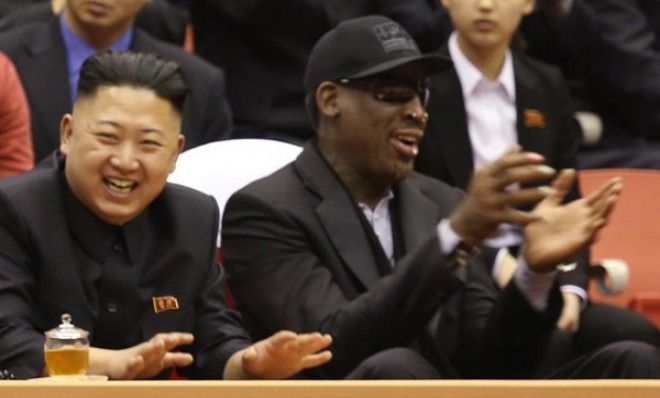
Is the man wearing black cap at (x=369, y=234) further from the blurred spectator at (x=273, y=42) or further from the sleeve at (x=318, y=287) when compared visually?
the blurred spectator at (x=273, y=42)

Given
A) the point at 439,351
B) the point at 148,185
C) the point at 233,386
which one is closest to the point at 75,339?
the point at 233,386

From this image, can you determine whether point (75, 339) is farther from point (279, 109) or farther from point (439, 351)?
point (279, 109)

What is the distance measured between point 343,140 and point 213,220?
0.45m

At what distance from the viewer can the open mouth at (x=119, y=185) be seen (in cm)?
387

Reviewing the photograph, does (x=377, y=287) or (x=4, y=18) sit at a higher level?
(x=4, y=18)

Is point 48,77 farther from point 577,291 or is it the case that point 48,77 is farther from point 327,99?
point 577,291

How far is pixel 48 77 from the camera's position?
541 centimetres

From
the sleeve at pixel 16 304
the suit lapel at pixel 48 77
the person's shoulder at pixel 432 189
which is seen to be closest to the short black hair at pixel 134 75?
the sleeve at pixel 16 304

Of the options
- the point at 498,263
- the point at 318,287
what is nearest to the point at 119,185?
the point at 318,287

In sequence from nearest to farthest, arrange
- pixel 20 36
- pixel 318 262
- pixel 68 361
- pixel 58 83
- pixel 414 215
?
pixel 68 361 < pixel 318 262 < pixel 414 215 < pixel 58 83 < pixel 20 36

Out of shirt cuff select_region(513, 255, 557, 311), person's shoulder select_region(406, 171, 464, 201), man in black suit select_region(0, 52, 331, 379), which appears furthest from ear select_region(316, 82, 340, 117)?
shirt cuff select_region(513, 255, 557, 311)

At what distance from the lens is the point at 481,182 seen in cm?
357

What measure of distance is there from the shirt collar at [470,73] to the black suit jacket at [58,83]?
69 centimetres

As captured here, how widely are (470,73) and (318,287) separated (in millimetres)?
1653
